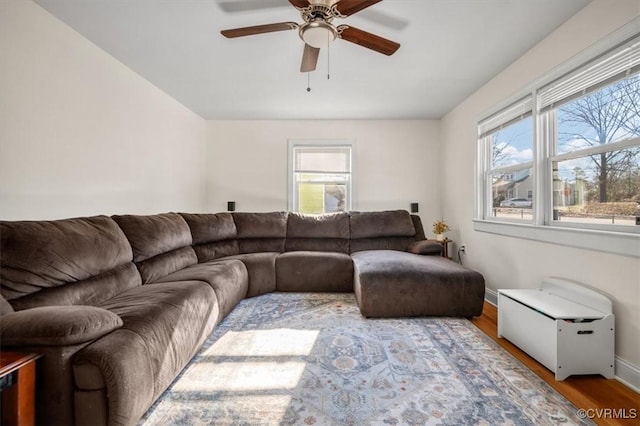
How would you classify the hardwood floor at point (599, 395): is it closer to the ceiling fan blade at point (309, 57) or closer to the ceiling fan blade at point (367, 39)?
the ceiling fan blade at point (367, 39)

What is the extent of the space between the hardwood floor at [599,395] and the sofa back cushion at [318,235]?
233cm

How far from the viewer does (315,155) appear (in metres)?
4.59

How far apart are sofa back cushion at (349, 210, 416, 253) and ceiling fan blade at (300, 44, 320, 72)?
7.12ft

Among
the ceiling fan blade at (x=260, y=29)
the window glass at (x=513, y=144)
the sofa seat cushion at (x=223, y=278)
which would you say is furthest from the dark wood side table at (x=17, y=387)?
the window glass at (x=513, y=144)

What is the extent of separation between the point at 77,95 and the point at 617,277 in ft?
13.6

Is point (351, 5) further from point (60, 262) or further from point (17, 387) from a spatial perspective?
point (17, 387)

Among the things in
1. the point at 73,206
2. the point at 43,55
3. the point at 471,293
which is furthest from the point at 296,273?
the point at 43,55

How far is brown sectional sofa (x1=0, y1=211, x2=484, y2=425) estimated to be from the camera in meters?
1.10

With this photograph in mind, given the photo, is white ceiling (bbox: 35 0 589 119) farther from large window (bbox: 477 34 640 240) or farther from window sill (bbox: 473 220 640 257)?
window sill (bbox: 473 220 640 257)

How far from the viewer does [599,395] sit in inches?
59.7

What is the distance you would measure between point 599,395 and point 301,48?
10.5 feet

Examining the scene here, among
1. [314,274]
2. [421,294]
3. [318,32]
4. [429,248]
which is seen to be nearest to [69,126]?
[318,32]

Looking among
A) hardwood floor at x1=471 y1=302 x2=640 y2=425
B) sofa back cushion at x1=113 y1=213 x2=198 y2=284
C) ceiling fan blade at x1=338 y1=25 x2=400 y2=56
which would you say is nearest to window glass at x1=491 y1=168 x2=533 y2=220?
hardwood floor at x1=471 y1=302 x2=640 y2=425

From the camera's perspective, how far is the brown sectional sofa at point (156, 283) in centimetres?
110
